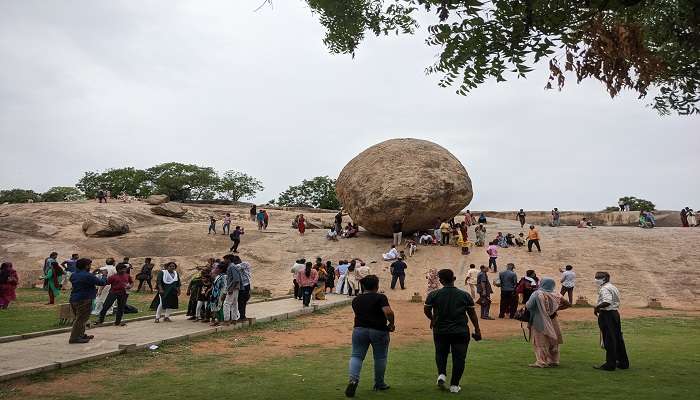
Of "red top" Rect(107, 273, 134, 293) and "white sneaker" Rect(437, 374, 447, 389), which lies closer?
"white sneaker" Rect(437, 374, 447, 389)

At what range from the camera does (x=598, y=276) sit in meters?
7.25

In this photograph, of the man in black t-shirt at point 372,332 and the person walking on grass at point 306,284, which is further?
the person walking on grass at point 306,284

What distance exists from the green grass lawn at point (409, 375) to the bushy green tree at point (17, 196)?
56710mm

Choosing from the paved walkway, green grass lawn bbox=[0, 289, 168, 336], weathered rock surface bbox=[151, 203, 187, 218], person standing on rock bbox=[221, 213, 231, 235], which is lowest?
green grass lawn bbox=[0, 289, 168, 336]

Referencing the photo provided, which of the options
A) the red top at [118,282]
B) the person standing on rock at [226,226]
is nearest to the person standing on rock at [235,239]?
the person standing on rock at [226,226]

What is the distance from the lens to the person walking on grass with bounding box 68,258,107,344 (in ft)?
27.2

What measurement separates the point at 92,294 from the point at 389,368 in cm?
515

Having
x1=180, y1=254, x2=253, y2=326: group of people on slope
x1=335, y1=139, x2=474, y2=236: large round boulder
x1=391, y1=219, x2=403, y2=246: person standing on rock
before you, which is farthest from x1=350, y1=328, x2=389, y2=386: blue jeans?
x1=391, y1=219, x2=403, y2=246: person standing on rock

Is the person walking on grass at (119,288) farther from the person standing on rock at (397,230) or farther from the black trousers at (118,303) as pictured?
the person standing on rock at (397,230)

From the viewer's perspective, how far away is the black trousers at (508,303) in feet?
43.3

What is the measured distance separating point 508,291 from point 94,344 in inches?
384

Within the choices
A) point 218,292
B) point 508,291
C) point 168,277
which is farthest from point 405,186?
point 168,277

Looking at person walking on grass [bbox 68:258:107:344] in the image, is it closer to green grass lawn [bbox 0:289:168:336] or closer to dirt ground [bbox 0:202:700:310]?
green grass lawn [bbox 0:289:168:336]

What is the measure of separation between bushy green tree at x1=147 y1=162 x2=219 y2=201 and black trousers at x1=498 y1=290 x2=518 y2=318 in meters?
46.1
